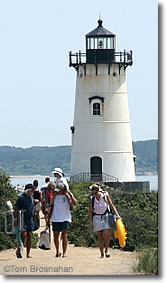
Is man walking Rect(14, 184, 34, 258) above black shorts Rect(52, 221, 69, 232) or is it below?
above

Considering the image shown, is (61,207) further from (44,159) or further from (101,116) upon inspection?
(44,159)

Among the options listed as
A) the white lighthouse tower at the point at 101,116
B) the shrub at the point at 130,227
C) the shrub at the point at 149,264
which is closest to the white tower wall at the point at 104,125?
the white lighthouse tower at the point at 101,116

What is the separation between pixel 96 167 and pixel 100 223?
27.7 metres

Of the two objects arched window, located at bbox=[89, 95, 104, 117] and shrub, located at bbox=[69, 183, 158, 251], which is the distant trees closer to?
arched window, located at bbox=[89, 95, 104, 117]

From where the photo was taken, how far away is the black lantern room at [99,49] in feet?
147

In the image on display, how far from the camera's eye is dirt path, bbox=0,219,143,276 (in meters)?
15.2

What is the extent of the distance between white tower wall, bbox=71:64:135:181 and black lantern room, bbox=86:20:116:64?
0.96ft

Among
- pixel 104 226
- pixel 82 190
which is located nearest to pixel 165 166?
pixel 104 226

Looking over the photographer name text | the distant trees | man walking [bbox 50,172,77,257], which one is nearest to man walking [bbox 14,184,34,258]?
man walking [bbox 50,172,77,257]

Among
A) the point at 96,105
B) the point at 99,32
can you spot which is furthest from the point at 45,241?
the point at 99,32

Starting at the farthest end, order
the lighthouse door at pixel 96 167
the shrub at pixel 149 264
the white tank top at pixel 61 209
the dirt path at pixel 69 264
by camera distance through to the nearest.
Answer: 1. the lighthouse door at pixel 96 167
2. the white tank top at pixel 61 209
3. the shrub at pixel 149 264
4. the dirt path at pixel 69 264

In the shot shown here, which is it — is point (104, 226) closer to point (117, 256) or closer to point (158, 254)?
point (117, 256)

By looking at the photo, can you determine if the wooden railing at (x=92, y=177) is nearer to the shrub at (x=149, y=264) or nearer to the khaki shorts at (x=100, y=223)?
the khaki shorts at (x=100, y=223)

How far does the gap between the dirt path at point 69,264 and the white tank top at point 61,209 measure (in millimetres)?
711
